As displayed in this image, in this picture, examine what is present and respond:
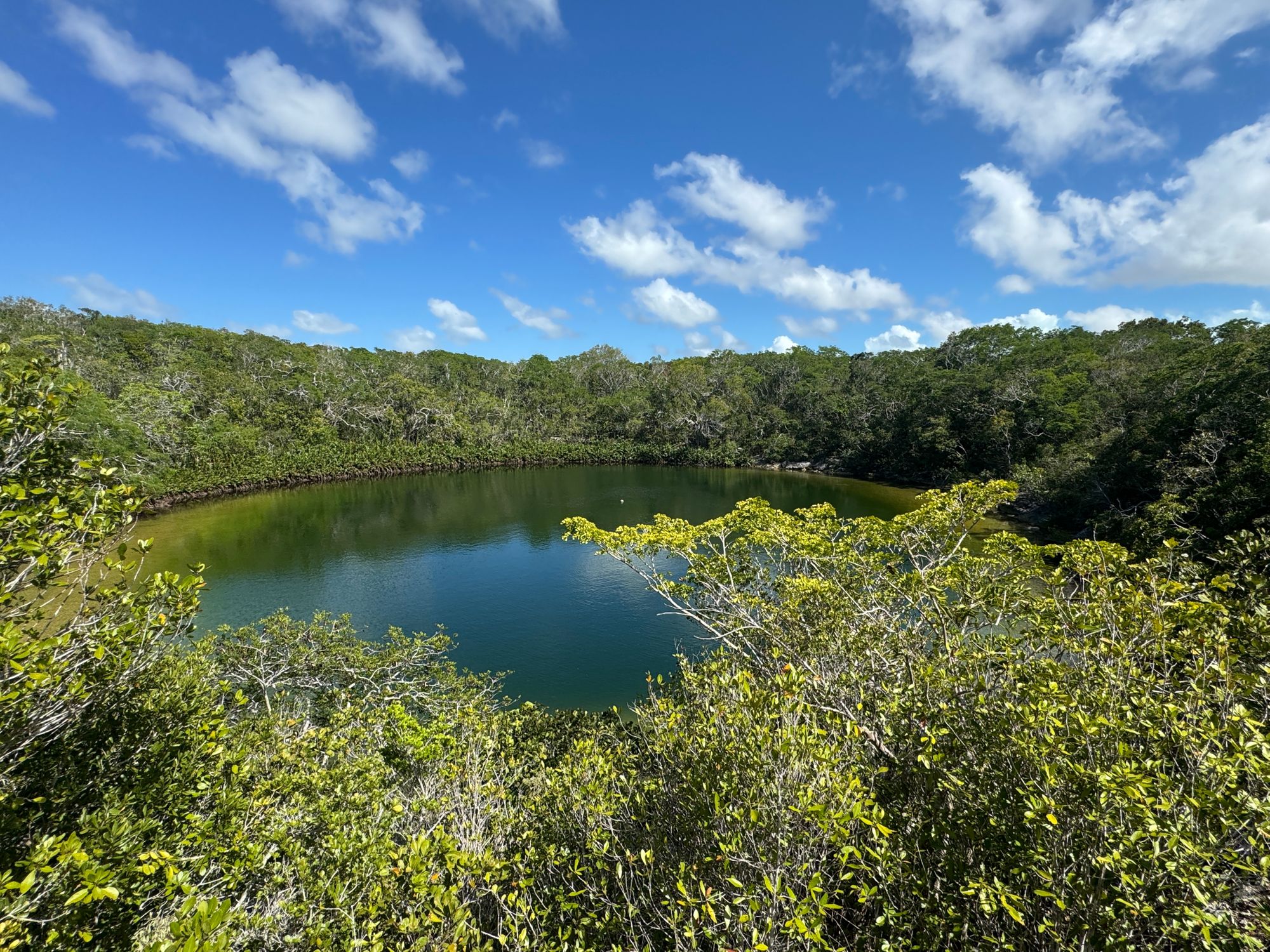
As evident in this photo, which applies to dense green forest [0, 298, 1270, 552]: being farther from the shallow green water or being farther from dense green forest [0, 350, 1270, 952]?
dense green forest [0, 350, 1270, 952]

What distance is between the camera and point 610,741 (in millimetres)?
9078

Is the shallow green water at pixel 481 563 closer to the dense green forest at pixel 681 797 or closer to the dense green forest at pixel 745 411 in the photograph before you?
the dense green forest at pixel 681 797

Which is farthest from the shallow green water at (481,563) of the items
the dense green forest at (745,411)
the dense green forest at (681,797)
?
the dense green forest at (745,411)

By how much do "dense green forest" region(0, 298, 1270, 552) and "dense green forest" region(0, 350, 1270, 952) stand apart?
33.1 feet

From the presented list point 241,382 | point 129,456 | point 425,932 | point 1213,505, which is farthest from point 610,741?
point 241,382

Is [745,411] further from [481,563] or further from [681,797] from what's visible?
[681,797]

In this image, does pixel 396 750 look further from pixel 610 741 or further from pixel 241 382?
pixel 241 382

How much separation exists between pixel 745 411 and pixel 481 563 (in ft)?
139

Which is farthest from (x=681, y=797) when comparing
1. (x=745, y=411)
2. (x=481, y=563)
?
(x=745, y=411)

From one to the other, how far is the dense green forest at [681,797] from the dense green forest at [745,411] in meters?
10.1

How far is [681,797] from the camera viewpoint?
14.8 ft

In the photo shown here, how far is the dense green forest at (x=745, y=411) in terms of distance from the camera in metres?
21.0

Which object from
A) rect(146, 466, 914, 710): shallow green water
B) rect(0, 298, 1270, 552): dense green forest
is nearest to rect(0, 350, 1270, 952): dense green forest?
rect(146, 466, 914, 710): shallow green water

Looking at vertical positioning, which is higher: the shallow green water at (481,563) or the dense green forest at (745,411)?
the dense green forest at (745,411)
